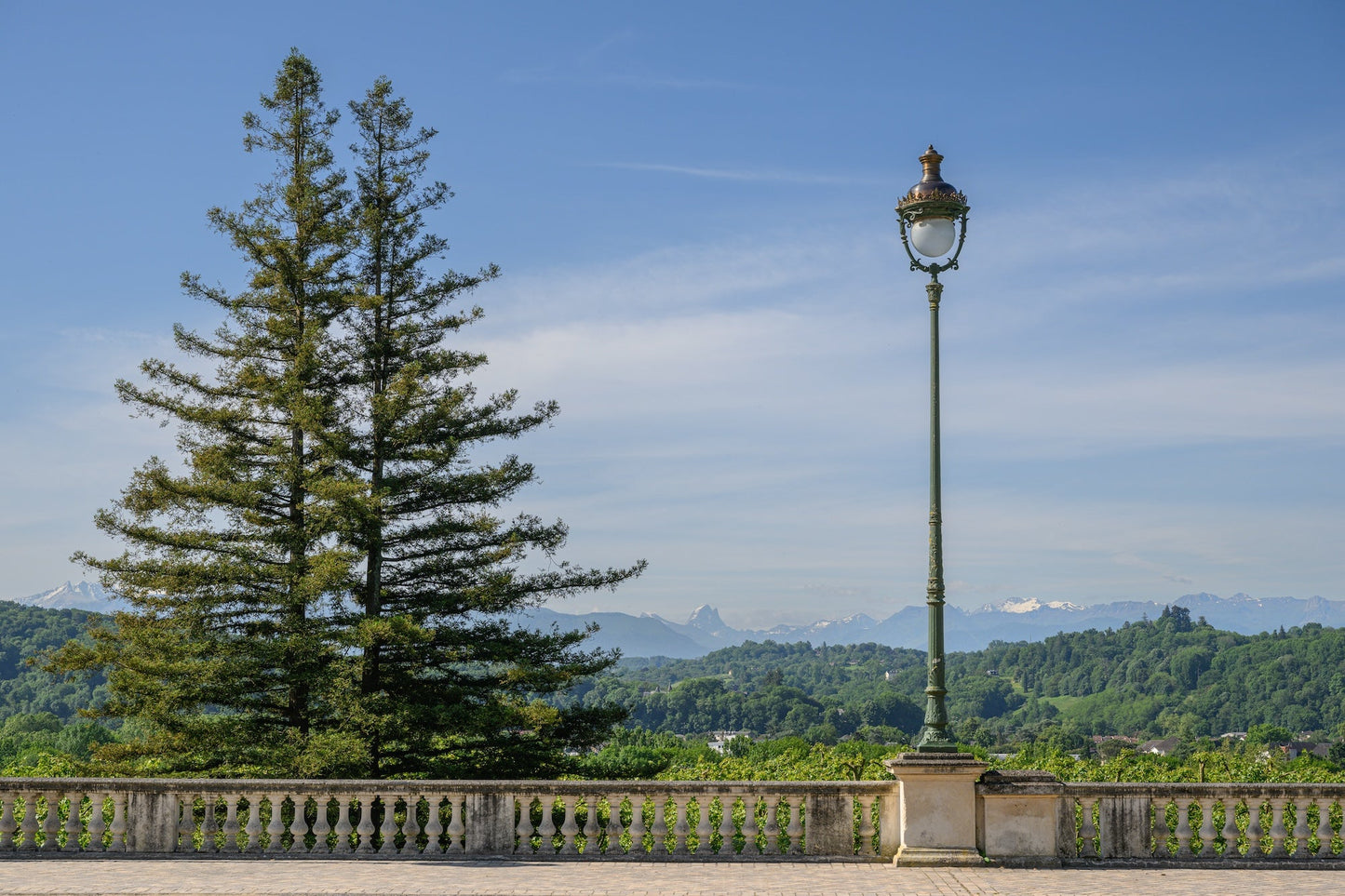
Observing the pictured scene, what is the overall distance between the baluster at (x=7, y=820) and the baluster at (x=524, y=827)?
5.16 m

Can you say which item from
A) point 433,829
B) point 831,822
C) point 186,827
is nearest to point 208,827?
point 186,827

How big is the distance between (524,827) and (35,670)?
4892cm

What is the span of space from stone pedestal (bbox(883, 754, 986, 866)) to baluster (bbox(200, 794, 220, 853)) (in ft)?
22.6

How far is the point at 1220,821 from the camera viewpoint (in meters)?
12.3

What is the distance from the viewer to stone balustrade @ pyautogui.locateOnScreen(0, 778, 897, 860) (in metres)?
12.1

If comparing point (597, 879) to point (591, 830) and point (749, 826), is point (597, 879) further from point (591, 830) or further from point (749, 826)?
point (749, 826)

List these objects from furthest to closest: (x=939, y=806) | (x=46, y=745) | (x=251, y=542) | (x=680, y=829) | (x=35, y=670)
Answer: (x=35, y=670), (x=46, y=745), (x=251, y=542), (x=680, y=829), (x=939, y=806)

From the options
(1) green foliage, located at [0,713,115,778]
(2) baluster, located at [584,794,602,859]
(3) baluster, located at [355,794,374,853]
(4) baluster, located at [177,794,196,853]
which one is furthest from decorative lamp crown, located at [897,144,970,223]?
(1) green foliage, located at [0,713,115,778]

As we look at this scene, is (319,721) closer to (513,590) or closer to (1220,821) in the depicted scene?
(513,590)

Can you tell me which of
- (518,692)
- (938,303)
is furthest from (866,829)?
(518,692)

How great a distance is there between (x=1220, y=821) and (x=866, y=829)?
143 inches

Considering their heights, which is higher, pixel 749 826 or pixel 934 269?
pixel 934 269

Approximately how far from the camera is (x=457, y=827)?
12164 millimetres

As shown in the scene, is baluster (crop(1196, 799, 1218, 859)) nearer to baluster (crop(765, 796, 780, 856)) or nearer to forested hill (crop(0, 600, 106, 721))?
baluster (crop(765, 796, 780, 856))
